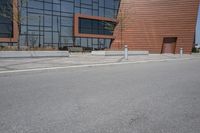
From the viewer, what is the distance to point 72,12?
167 feet

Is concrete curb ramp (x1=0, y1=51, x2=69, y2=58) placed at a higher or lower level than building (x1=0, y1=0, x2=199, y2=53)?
lower

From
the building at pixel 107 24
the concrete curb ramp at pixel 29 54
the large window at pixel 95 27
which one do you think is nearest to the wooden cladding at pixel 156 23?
the building at pixel 107 24

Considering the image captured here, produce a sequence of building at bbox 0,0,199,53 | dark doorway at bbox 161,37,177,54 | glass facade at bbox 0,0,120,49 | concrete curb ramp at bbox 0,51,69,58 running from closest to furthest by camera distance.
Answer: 1. concrete curb ramp at bbox 0,51,69,58
2. glass facade at bbox 0,0,120,49
3. building at bbox 0,0,199,53
4. dark doorway at bbox 161,37,177,54

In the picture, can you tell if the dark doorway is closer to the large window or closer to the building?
the building

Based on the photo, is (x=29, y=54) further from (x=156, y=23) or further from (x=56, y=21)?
(x=156, y=23)

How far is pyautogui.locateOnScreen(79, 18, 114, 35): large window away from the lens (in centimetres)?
5131

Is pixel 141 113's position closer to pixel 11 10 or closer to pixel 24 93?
pixel 24 93

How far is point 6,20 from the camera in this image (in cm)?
4262

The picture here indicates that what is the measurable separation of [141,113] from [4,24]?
3940cm

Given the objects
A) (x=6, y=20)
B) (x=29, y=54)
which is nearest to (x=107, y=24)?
(x=6, y=20)

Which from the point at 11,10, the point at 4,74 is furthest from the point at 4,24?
the point at 4,74

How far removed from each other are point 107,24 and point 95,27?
2034 millimetres

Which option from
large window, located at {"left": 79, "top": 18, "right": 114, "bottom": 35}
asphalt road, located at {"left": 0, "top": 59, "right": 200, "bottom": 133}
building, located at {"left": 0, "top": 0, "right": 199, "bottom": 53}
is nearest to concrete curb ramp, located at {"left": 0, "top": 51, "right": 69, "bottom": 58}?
asphalt road, located at {"left": 0, "top": 59, "right": 200, "bottom": 133}

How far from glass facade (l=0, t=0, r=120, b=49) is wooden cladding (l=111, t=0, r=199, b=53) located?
3782 millimetres
